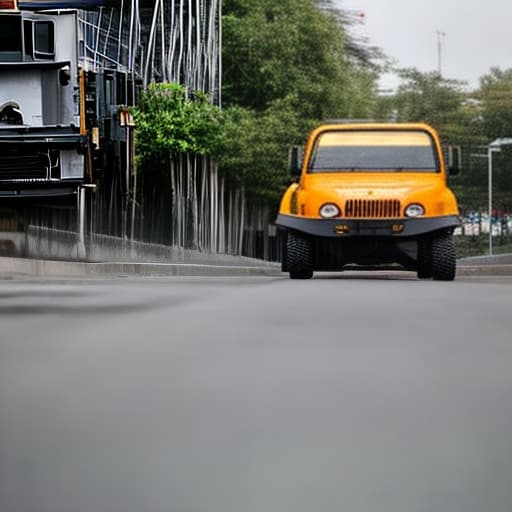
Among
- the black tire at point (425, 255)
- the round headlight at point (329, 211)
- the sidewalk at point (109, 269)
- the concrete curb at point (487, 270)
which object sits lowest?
Answer: the concrete curb at point (487, 270)

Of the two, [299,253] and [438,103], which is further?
[438,103]

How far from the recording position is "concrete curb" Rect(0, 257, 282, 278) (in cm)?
1892

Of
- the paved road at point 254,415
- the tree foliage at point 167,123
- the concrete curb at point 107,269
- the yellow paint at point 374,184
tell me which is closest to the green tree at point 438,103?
the tree foliage at point 167,123

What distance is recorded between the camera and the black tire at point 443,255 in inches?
627

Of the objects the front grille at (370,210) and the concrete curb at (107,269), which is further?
the concrete curb at (107,269)

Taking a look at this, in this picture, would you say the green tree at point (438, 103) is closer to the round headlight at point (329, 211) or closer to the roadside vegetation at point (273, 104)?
the roadside vegetation at point (273, 104)

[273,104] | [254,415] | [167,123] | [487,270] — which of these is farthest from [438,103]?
[254,415]

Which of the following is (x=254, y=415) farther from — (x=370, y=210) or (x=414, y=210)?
(x=414, y=210)

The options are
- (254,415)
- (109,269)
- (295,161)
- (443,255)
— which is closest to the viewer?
(254,415)

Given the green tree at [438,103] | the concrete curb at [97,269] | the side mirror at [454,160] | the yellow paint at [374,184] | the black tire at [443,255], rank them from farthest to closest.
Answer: the green tree at [438,103], the concrete curb at [97,269], the side mirror at [454,160], the black tire at [443,255], the yellow paint at [374,184]

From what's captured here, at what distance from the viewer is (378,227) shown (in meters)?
15.7

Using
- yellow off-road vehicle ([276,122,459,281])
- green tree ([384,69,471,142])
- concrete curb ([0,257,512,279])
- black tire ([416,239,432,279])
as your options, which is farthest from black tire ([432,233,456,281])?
green tree ([384,69,471,142])

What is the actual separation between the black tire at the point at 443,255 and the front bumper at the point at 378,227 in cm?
28

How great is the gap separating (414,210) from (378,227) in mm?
473
